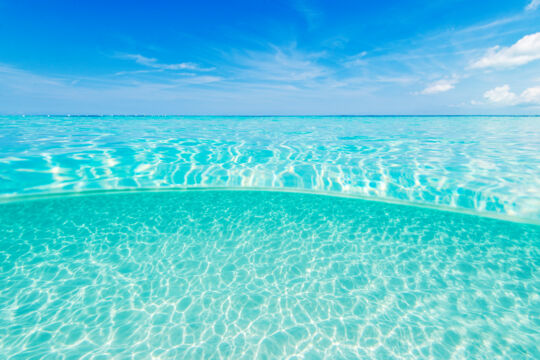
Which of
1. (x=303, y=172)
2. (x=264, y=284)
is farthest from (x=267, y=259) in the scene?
(x=303, y=172)

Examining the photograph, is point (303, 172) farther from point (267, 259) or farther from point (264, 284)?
point (264, 284)

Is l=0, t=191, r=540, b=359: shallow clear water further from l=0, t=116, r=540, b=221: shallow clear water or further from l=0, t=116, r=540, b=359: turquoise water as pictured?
l=0, t=116, r=540, b=221: shallow clear water

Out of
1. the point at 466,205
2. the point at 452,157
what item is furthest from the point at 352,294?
the point at 452,157

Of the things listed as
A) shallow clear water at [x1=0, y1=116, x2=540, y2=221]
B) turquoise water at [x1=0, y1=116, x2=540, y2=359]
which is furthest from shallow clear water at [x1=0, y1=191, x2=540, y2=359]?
shallow clear water at [x1=0, y1=116, x2=540, y2=221]

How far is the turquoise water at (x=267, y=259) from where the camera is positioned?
256cm

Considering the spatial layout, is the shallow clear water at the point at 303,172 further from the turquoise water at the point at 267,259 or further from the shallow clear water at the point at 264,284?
the shallow clear water at the point at 264,284

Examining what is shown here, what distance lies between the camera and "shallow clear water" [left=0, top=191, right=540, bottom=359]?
8.26 ft

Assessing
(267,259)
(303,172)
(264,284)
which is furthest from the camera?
(303,172)

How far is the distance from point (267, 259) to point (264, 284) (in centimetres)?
57

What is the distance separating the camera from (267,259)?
389 centimetres

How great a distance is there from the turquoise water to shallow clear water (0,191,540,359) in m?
0.02

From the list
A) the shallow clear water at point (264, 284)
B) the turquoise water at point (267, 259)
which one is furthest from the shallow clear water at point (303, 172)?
the shallow clear water at point (264, 284)

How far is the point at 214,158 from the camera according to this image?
8492mm

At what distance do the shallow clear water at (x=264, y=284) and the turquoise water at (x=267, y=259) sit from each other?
2 centimetres
